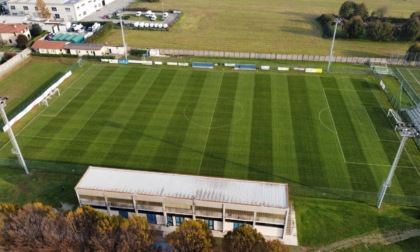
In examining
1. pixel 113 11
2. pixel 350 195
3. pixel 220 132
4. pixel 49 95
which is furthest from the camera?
pixel 113 11

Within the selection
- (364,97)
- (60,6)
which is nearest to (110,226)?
(364,97)

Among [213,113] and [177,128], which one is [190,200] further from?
[213,113]

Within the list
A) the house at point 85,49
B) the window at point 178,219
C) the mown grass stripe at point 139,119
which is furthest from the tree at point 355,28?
the window at point 178,219

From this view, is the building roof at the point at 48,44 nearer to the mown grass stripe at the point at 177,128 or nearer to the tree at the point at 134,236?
the mown grass stripe at the point at 177,128

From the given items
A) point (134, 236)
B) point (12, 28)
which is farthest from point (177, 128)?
point (12, 28)

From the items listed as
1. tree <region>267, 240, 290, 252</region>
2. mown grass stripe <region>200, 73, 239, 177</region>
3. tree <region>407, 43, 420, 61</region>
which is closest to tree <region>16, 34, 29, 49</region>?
mown grass stripe <region>200, 73, 239, 177</region>

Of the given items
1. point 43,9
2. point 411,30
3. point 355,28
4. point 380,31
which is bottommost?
point 380,31

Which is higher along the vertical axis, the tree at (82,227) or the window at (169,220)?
the tree at (82,227)
